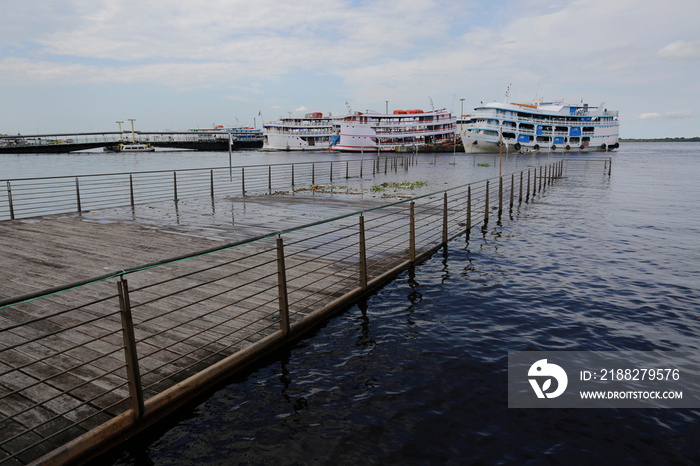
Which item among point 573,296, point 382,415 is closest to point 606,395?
point 382,415

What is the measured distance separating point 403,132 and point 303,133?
32811 millimetres

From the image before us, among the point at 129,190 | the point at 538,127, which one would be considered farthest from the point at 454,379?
the point at 538,127

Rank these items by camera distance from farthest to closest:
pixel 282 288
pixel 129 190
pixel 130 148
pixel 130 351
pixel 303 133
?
pixel 130 148
pixel 303 133
pixel 129 190
pixel 282 288
pixel 130 351

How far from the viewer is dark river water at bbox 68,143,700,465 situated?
3992mm

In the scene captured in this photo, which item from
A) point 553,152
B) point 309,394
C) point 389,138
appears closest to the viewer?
point 309,394

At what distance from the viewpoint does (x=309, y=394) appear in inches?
190

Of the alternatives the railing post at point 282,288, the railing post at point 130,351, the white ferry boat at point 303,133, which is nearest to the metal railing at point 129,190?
the railing post at point 282,288

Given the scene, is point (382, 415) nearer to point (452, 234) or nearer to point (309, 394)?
point (309, 394)

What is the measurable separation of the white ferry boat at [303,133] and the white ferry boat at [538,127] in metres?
45.5

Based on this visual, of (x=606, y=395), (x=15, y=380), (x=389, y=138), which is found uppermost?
(x=389, y=138)

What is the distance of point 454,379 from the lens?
5.25 meters

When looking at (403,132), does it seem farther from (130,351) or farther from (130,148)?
(130,351)

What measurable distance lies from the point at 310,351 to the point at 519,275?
18.8ft

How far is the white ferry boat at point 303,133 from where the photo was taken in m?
129
